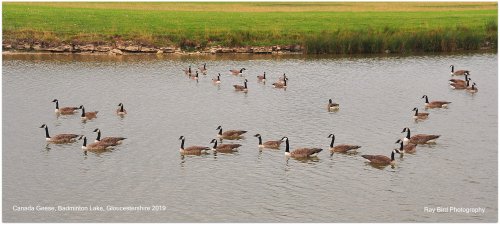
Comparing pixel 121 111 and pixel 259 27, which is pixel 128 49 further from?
pixel 121 111

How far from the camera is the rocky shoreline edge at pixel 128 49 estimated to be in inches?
2398

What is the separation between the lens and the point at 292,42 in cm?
6250

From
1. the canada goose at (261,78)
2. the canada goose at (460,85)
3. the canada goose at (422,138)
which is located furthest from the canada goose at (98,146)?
the canada goose at (460,85)

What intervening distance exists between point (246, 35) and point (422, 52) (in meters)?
13.0

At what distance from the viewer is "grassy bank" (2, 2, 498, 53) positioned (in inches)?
2398

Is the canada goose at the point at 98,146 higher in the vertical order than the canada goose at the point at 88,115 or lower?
lower

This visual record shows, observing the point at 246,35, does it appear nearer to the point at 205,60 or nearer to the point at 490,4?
the point at 205,60

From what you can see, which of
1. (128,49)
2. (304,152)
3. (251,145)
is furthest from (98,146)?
(128,49)

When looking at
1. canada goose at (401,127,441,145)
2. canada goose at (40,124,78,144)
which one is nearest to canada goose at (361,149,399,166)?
canada goose at (401,127,441,145)

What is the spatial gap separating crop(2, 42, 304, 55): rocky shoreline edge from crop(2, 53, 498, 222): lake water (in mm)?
6910

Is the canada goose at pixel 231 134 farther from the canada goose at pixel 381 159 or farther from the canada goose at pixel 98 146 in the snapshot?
Answer: the canada goose at pixel 381 159

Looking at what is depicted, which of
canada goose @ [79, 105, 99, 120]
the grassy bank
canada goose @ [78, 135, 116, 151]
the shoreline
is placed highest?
the grassy bank

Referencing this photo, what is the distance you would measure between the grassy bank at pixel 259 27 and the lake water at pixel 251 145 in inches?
280

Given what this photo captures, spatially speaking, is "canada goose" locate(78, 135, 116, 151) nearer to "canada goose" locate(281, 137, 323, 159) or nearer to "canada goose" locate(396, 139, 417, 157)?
"canada goose" locate(281, 137, 323, 159)
